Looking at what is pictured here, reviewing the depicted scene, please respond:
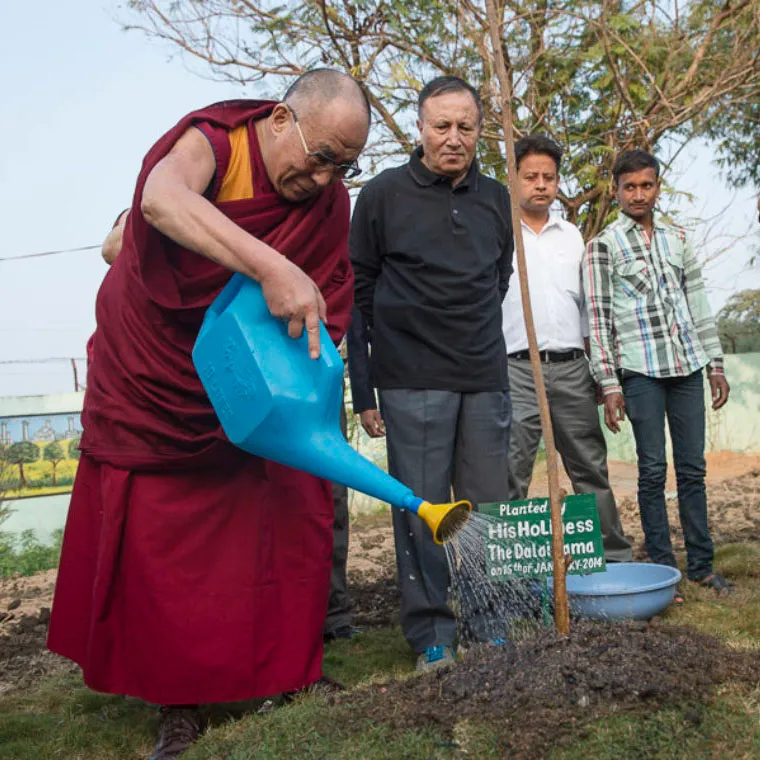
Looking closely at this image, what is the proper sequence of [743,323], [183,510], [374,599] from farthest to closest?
1. [743,323]
2. [374,599]
3. [183,510]

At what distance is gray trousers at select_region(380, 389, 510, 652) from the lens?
3213 mm

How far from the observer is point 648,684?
6.82 ft

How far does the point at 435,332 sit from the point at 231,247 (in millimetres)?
1227

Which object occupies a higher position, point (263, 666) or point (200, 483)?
point (200, 483)

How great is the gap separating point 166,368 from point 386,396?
96 cm

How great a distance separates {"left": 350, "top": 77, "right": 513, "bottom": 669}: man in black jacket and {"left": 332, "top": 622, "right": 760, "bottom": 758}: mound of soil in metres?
0.77

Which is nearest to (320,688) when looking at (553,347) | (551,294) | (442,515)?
(442,515)

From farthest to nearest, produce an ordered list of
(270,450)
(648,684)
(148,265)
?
(148,265) → (270,450) → (648,684)

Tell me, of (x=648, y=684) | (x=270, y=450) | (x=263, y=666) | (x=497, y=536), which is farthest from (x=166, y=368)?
(x=648, y=684)

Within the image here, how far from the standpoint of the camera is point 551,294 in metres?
4.16

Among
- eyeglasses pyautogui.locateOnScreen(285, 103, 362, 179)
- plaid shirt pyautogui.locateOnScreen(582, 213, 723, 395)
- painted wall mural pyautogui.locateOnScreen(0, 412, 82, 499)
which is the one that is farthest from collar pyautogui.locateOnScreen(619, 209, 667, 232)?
painted wall mural pyautogui.locateOnScreen(0, 412, 82, 499)

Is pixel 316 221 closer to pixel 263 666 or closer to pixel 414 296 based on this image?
pixel 414 296

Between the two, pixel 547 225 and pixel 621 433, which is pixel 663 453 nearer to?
pixel 547 225

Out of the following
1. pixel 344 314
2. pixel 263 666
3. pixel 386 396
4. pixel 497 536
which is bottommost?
pixel 263 666
